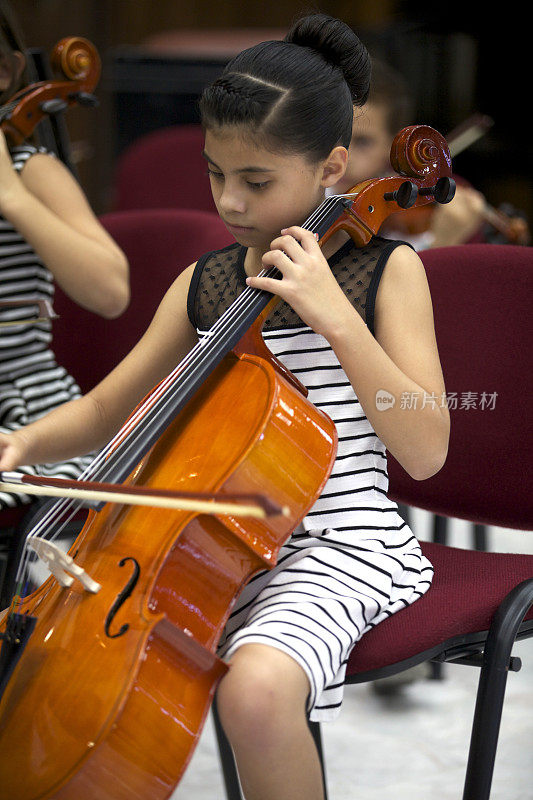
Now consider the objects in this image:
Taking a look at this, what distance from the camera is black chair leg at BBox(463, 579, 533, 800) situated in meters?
0.91

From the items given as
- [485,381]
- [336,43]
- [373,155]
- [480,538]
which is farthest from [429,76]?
[336,43]

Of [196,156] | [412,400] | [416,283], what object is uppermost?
[196,156]

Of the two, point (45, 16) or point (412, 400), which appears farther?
point (45, 16)

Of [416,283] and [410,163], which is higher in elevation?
[410,163]

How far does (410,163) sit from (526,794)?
2.97 feet

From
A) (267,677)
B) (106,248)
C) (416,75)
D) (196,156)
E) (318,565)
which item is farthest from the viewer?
(416,75)

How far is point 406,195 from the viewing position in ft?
3.05

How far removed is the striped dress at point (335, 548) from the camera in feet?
2.78

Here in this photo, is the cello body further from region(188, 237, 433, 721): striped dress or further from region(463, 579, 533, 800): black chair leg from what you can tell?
region(463, 579, 533, 800): black chair leg

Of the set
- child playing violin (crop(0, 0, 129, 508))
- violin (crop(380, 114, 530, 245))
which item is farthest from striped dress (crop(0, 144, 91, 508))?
violin (crop(380, 114, 530, 245))

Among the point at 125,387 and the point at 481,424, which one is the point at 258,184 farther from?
the point at 481,424

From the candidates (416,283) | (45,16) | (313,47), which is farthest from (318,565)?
(45,16)

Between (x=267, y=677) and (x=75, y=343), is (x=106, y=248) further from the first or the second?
(x=267, y=677)

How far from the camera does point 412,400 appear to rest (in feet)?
2.87
